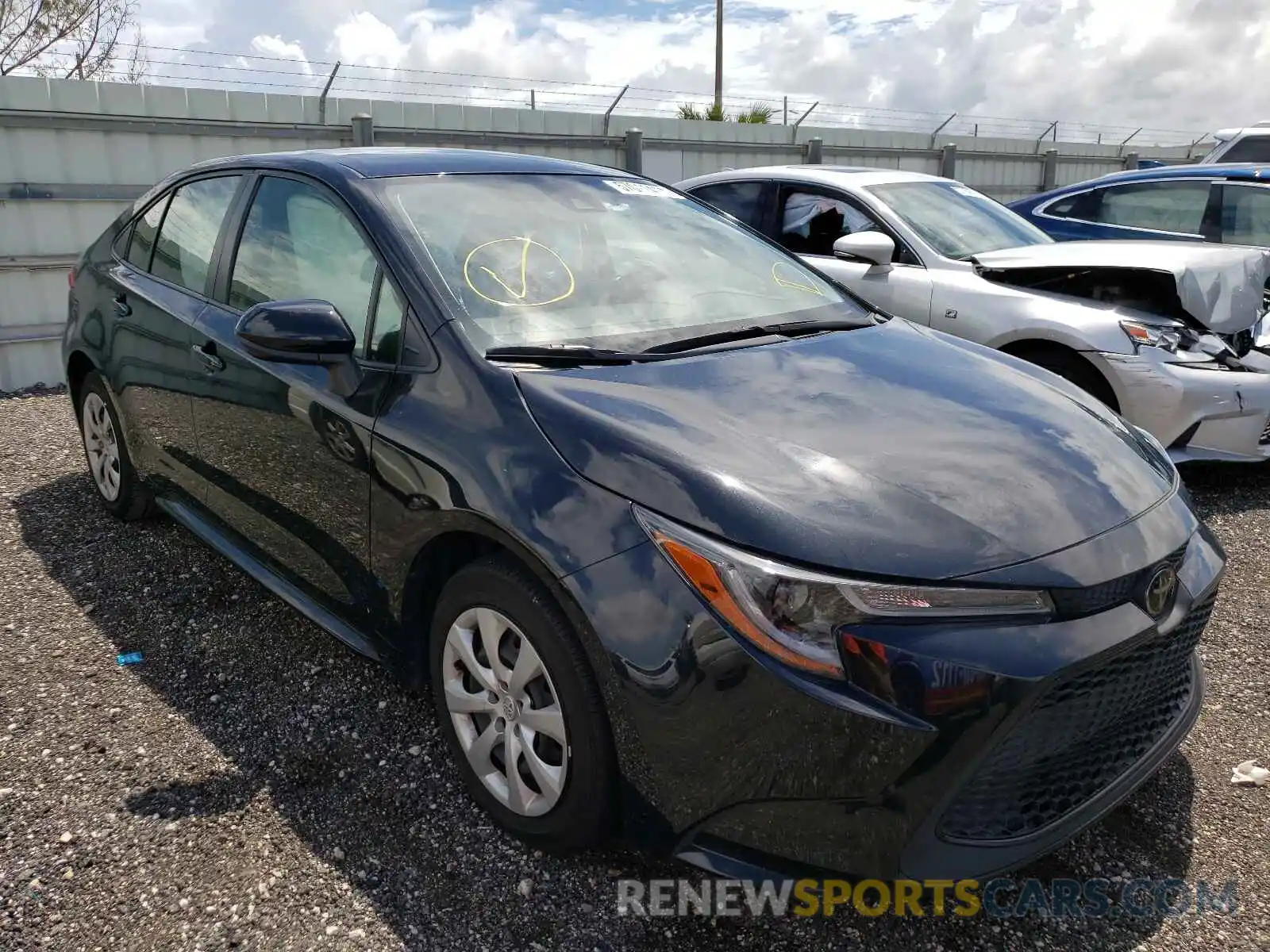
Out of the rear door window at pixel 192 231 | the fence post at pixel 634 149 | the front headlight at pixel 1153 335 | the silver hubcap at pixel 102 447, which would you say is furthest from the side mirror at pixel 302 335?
the fence post at pixel 634 149

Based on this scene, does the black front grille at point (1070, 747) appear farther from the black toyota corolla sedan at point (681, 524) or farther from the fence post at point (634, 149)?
the fence post at point (634, 149)

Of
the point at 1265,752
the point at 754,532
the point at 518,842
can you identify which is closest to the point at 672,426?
the point at 754,532

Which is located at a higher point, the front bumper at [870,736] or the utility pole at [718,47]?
the utility pole at [718,47]

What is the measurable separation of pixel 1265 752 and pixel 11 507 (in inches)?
201

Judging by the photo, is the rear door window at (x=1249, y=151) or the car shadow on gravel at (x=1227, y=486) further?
the rear door window at (x=1249, y=151)

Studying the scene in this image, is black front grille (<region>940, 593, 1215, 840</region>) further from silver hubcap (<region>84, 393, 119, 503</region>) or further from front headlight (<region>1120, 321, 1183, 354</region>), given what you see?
silver hubcap (<region>84, 393, 119, 503</region>)

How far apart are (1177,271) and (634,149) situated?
7.31m

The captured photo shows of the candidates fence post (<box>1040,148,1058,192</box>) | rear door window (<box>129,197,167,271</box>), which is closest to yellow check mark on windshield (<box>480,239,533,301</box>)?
rear door window (<box>129,197,167,271</box>)

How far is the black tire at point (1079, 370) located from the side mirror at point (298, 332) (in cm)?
323

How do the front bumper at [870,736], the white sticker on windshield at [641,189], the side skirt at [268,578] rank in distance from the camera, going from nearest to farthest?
the front bumper at [870,736]
the side skirt at [268,578]
the white sticker on windshield at [641,189]

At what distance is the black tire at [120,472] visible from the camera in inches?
155

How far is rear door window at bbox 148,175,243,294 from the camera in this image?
3352 millimetres

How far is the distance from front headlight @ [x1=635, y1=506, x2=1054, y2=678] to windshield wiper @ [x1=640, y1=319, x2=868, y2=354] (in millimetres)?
845

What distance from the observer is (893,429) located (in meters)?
2.16
